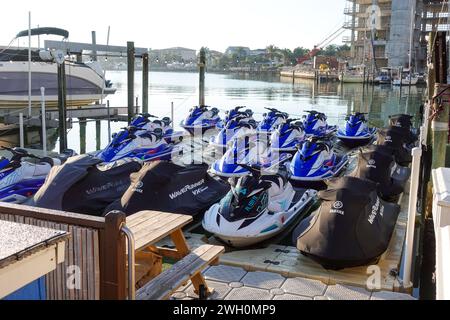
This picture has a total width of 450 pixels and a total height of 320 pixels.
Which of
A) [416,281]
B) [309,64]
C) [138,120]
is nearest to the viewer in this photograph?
[416,281]

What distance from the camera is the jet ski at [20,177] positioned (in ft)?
24.3

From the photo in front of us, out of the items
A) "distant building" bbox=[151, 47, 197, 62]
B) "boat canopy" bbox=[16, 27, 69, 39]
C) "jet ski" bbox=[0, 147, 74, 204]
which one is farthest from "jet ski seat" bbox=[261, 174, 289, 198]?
"distant building" bbox=[151, 47, 197, 62]

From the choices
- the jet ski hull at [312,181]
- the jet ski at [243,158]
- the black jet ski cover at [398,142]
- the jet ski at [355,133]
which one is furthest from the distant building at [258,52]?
the jet ski hull at [312,181]

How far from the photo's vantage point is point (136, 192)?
6223 mm

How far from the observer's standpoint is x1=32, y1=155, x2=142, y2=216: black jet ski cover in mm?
6246

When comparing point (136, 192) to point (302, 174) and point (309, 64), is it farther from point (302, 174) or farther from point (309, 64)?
point (309, 64)

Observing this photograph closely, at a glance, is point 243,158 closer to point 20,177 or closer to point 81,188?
point 81,188

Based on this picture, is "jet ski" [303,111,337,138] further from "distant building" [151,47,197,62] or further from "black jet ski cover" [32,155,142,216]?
"distant building" [151,47,197,62]

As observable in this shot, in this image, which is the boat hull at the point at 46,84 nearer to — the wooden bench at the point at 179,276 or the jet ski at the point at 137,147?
the jet ski at the point at 137,147

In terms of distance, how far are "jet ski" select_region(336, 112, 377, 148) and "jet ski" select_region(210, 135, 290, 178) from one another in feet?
13.2

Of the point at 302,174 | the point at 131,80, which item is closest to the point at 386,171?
the point at 302,174
